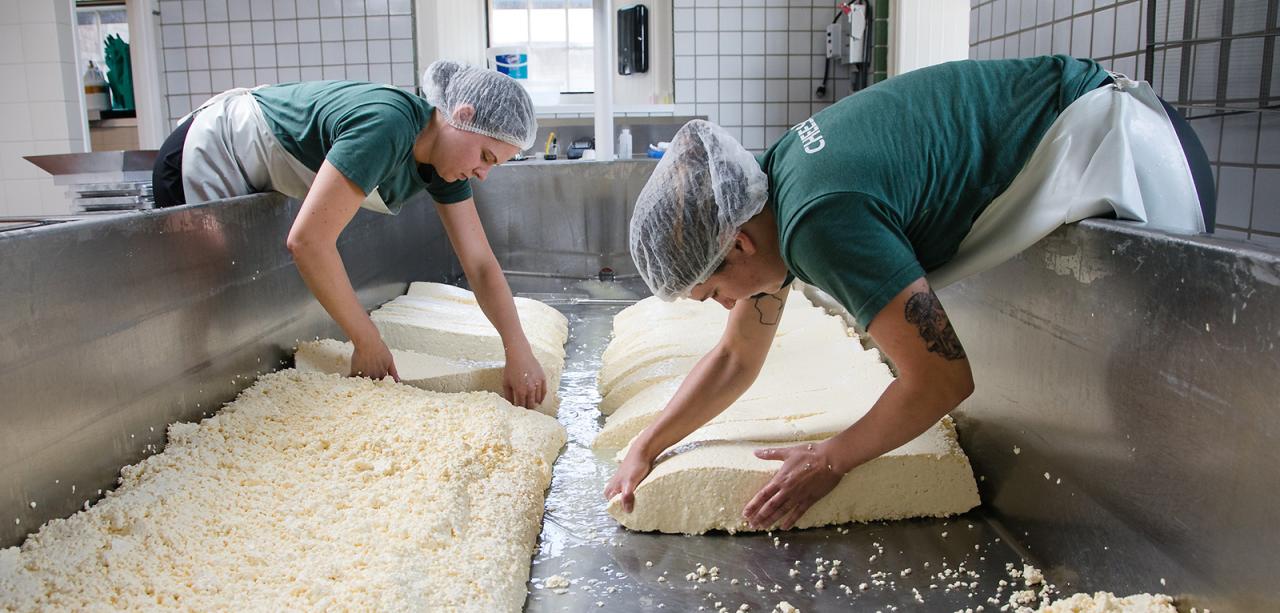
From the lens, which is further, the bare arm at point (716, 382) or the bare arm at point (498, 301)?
the bare arm at point (498, 301)

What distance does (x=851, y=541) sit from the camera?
151cm

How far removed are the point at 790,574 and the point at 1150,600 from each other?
0.48 metres

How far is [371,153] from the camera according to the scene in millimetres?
1834

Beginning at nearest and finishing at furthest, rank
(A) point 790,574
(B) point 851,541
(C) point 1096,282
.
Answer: (C) point 1096,282 → (A) point 790,574 → (B) point 851,541

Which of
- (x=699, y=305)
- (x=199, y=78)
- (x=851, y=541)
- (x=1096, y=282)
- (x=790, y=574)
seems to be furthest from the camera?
(x=199, y=78)

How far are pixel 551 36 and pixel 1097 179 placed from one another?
451 centimetres

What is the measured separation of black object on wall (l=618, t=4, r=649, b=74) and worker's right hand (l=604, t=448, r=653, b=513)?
4106 mm

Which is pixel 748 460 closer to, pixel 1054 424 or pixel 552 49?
pixel 1054 424

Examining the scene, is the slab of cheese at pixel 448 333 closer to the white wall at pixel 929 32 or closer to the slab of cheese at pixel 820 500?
the slab of cheese at pixel 820 500

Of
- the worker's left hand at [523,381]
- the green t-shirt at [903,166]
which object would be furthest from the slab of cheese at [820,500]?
the worker's left hand at [523,381]

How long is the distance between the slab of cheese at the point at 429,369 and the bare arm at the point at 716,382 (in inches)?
24.7

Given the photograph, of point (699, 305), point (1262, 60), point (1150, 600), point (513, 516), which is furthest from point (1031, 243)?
point (699, 305)

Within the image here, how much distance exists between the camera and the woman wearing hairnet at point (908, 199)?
1178 millimetres

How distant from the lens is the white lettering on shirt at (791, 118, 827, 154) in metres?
1.26
